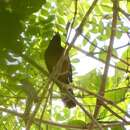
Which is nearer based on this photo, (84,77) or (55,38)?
(55,38)

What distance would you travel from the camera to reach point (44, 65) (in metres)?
1.55

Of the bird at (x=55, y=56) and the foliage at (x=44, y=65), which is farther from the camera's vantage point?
the bird at (x=55, y=56)

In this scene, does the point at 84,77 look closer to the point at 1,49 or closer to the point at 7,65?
the point at 7,65

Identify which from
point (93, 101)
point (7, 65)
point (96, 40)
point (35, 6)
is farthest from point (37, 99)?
point (96, 40)

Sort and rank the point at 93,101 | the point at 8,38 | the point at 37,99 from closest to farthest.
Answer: the point at 8,38 < the point at 37,99 < the point at 93,101

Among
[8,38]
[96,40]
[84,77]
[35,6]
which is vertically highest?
[96,40]

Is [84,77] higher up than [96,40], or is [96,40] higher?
[96,40]

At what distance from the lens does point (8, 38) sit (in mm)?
727

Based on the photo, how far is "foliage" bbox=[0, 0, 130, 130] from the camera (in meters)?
0.80

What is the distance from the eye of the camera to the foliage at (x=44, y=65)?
0.80 m

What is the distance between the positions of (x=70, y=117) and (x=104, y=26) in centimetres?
56

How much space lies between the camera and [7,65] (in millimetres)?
899

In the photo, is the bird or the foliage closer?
the foliage

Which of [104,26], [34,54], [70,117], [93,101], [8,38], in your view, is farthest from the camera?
[70,117]
